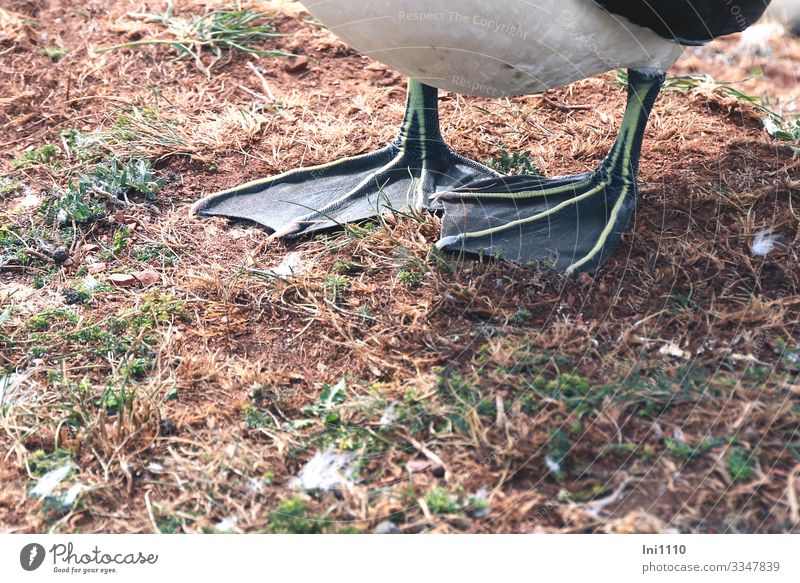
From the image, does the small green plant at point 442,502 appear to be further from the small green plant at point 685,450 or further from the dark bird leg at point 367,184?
the dark bird leg at point 367,184

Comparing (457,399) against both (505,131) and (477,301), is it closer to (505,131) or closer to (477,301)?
(477,301)

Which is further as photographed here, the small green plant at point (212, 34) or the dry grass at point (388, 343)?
the small green plant at point (212, 34)

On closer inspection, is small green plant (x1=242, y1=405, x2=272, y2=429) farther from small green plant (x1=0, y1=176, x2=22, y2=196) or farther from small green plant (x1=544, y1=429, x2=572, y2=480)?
small green plant (x1=0, y1=176, x2=22, y2=196)

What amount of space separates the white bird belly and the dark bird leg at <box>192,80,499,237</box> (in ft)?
1.98

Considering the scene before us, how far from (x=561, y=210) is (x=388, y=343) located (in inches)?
34.8

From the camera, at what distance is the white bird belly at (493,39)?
242 cm

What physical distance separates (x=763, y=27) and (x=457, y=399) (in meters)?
3.51

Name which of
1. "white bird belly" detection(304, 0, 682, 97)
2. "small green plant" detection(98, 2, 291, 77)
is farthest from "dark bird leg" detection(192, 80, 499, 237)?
"small green plant" detection(98, 2, 291, 77)

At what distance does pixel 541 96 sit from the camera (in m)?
4.08

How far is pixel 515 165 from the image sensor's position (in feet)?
11.7

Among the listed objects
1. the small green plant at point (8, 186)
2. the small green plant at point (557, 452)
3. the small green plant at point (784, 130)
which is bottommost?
the small green plant at point (557, 452)

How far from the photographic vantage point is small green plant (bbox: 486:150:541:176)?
139 inches

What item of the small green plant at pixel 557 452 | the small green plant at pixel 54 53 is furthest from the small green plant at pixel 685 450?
the small green plant at pixel 54 53

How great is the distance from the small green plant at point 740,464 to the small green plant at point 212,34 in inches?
118
